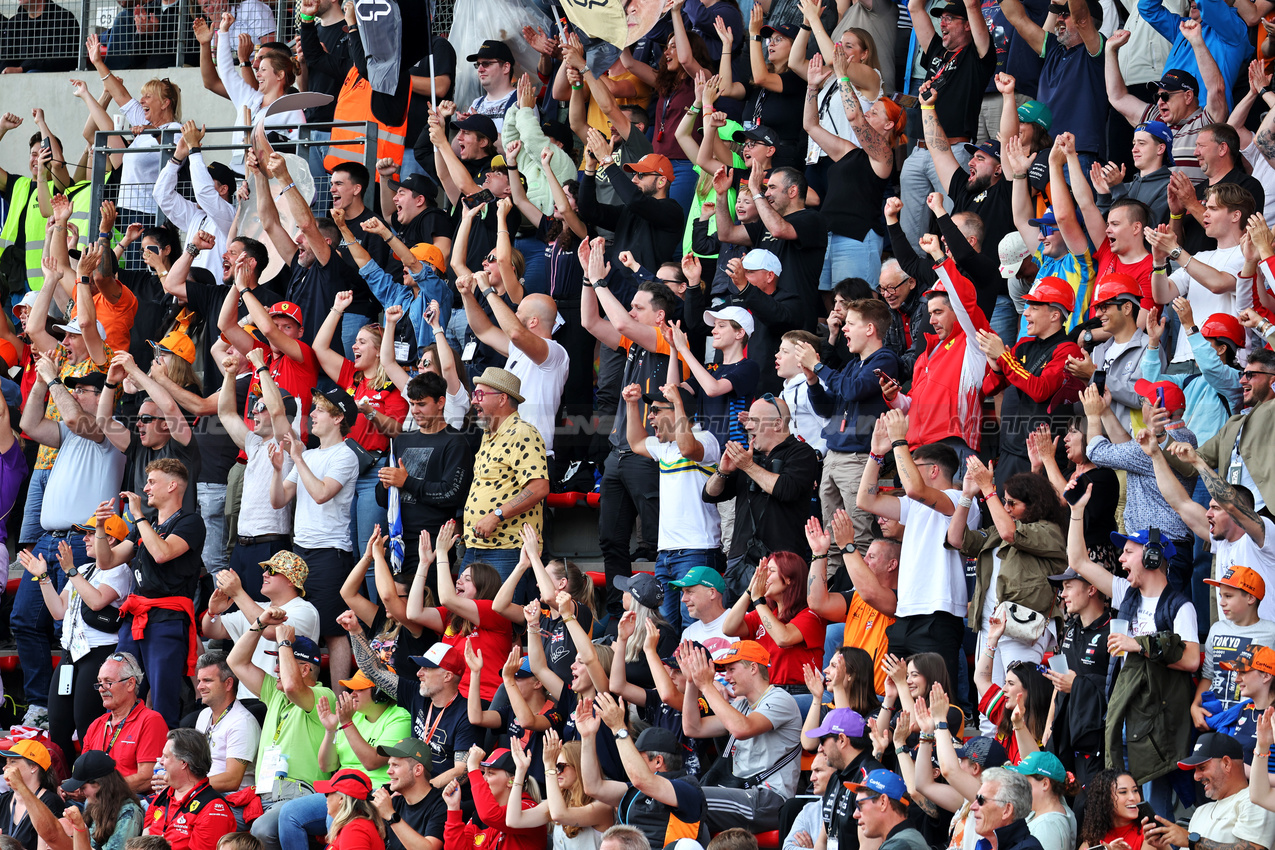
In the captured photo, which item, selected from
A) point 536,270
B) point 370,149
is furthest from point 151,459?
point 370,149

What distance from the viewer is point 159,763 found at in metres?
10.0

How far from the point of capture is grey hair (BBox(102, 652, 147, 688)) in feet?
34.7

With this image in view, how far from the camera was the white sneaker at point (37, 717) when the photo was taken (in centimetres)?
1144

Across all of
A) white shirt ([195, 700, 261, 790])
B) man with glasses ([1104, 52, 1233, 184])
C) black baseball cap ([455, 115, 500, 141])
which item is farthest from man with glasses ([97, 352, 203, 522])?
man with glasses ([1104, 52, 1233, 184])

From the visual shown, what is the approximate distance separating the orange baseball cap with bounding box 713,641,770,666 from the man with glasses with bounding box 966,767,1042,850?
1.73 m

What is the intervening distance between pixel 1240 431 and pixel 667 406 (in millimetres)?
3173

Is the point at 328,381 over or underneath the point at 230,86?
underneath

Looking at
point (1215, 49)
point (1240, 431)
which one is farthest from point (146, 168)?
point (1240, 431)

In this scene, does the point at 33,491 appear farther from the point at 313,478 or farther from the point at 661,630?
the point at 661,630

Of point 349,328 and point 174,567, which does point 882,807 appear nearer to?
point 174,567

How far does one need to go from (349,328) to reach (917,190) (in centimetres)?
380

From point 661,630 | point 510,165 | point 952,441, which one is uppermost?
point 510,165

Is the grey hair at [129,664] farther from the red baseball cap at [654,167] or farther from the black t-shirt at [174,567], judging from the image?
the red baseball cap at [654,167]

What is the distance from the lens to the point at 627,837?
7793mm
